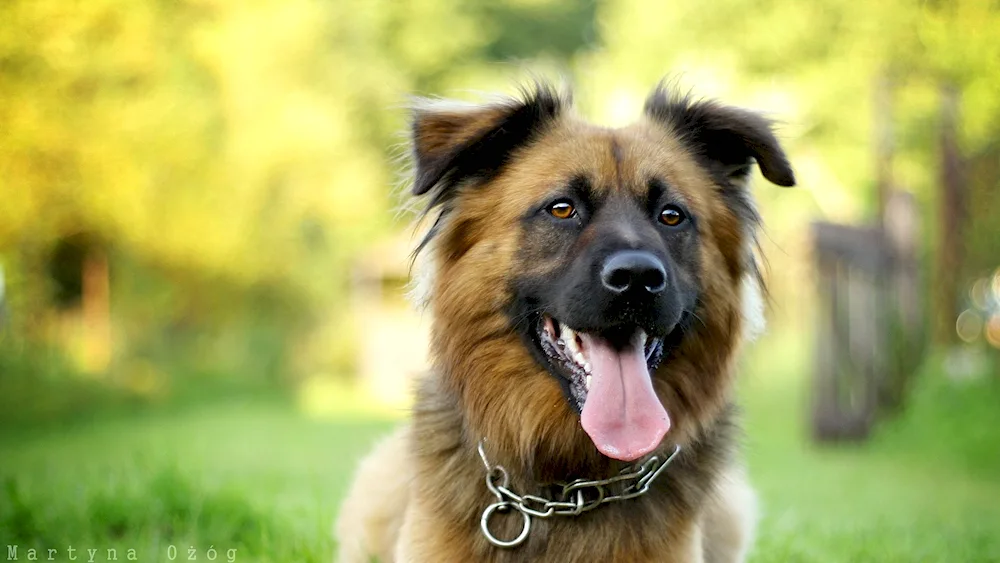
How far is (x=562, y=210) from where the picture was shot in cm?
354

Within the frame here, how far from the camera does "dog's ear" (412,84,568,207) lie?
3.48 metres

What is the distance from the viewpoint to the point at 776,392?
20.3 m

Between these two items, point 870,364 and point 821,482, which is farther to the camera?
point 870,364

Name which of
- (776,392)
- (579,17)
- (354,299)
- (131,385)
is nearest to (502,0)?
(579,17)

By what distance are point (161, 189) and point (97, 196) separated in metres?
2.25

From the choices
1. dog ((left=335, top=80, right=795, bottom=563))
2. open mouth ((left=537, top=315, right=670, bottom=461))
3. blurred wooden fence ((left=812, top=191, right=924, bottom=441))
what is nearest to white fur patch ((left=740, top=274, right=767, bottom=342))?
dog ((left=335, top=80, right=795, bottom=563))

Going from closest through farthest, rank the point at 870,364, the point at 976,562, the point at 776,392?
the point at 976,562 → the point at 870,364 → the point at 776,392

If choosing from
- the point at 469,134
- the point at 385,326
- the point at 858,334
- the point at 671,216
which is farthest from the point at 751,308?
the point at 385,326

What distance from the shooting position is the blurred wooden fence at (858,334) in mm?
11789

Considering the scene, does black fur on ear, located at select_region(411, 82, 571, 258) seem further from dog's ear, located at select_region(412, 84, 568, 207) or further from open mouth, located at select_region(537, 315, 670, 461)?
open mouth, located at select_region(537, 315, 670, 461)

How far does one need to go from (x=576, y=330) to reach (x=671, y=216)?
2.21ft

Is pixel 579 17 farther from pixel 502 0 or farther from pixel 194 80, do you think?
pixel 194 80

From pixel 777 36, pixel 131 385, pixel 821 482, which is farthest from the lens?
pixel 131 385

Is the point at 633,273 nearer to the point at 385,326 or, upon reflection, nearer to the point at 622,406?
the point at 622,406
